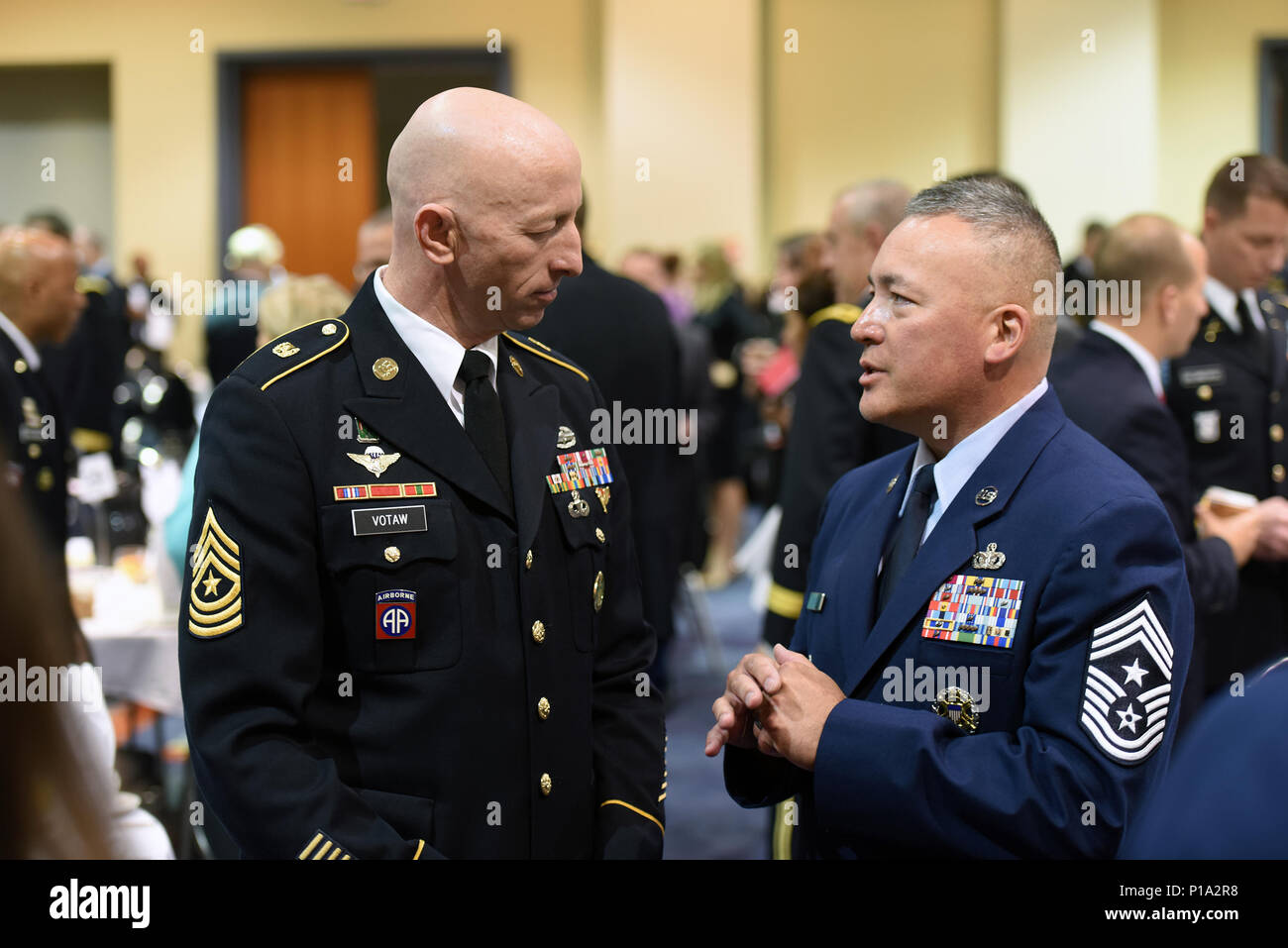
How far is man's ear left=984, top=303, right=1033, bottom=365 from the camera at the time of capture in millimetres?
1720

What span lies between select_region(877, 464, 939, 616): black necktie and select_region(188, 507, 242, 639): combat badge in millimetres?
797

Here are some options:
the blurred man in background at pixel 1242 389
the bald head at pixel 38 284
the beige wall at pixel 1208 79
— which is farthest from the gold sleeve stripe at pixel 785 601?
the beige wall at pixel 1208 79

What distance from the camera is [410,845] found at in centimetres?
155

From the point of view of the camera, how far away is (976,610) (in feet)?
5.31

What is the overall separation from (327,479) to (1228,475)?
2615mm

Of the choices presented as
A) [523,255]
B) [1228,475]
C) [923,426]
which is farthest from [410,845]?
[1228,475]

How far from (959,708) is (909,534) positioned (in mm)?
253

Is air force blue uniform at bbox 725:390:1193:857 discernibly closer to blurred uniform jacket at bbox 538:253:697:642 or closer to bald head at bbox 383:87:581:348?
bald head at bbox 383:87:581:348

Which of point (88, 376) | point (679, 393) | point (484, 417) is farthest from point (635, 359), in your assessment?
point (88, 376)

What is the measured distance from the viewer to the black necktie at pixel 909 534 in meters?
1.76

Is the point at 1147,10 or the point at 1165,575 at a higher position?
the point at 1147,10

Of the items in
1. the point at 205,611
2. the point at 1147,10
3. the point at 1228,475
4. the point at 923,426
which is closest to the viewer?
the point at 205,611

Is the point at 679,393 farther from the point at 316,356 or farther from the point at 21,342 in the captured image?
the point at 316,356
